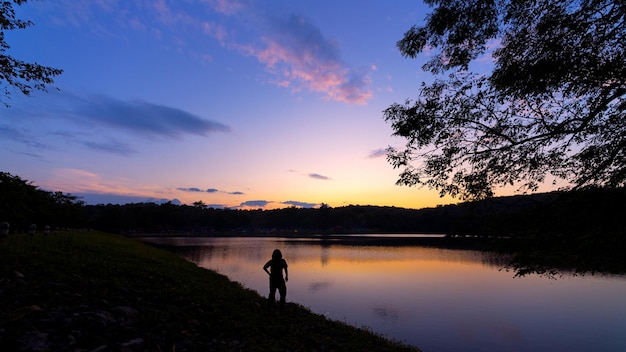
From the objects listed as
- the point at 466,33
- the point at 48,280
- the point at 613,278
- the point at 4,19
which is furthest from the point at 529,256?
the point at 613,278

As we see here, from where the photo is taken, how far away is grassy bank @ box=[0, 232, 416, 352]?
27.7 ft

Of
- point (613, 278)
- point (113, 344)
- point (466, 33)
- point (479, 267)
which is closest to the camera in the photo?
point (113, 344)

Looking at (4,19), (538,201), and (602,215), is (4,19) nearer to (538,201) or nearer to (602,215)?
(538,201)

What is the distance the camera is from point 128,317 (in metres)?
10.3

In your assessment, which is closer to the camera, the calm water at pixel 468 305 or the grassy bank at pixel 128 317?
the grassy bank at pixel 128 317

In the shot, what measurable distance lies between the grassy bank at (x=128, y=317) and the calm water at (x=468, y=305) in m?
7.82

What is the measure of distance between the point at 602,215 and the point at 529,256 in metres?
2.30

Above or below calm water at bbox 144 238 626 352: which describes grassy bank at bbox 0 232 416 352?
above

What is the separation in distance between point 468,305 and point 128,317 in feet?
82.4

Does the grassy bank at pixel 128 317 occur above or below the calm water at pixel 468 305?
above

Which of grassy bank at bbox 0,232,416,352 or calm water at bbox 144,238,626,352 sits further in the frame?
calm water at bbox 144,238,626,352

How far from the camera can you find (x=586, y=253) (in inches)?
391

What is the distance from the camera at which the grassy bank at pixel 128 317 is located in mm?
8445

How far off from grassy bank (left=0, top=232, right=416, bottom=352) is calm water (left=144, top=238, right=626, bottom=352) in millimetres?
7823
